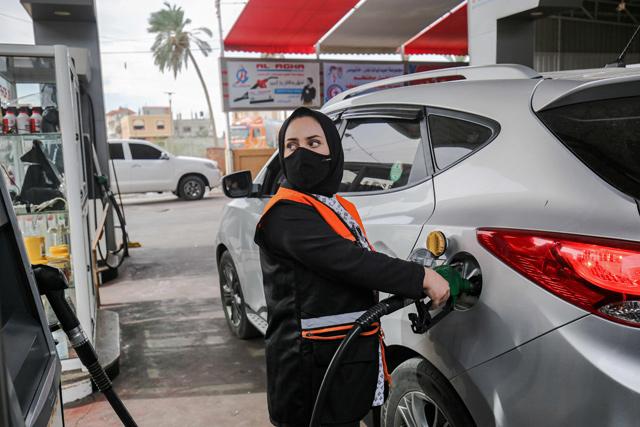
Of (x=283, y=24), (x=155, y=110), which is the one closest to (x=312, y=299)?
(x=283, y=24)

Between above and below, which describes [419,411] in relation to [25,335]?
below

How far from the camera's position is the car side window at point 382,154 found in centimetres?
245

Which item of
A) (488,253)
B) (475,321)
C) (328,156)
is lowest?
(475,321)

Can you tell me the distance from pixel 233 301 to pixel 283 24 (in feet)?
30.8

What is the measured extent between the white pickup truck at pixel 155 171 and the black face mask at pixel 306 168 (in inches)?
551

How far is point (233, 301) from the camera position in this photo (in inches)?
187

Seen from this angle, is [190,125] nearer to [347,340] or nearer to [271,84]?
[271,84]

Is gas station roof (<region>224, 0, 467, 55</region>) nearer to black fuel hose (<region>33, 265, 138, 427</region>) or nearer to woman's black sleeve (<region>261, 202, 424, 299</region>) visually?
woman's black sleeve (<region>261, 202, 424, 299</region>)

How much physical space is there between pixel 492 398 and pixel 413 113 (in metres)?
1.28

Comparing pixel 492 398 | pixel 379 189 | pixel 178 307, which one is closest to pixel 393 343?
pixel 492 398

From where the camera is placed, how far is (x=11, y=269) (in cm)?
145

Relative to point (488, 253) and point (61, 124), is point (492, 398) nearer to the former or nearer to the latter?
point (488, 253)

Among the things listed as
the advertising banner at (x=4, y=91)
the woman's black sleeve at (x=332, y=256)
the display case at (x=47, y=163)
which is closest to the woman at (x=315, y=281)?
the woman's black sleeve at (x=332, y=256)

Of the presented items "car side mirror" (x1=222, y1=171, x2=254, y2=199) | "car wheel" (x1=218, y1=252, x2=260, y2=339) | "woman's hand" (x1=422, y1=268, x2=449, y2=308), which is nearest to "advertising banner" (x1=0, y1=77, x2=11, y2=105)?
"car side mirror" (x1=222, y1=171, x2=254, y2=199)
